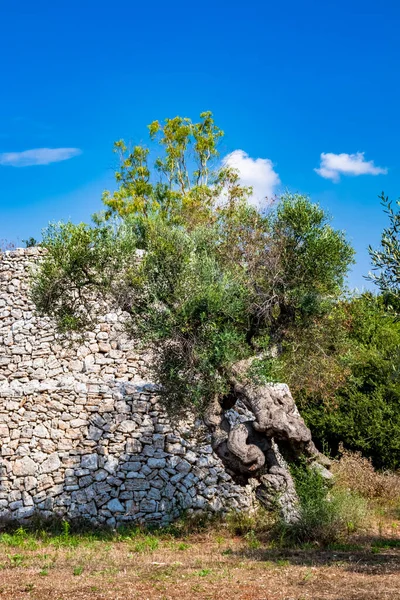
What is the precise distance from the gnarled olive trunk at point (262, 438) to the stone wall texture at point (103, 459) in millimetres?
1288

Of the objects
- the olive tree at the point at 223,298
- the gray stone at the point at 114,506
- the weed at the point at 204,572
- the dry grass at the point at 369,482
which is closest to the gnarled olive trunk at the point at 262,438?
the olive tree at the point at 223,298

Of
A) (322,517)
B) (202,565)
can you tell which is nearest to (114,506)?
(202,565)

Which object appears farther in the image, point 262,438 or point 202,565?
point 262,438

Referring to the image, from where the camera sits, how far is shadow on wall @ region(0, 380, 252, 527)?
15867 millimetres

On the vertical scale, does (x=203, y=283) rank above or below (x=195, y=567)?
above

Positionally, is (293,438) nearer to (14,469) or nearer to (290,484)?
(290,484)

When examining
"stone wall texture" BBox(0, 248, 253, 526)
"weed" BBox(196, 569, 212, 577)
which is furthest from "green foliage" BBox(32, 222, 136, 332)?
"weed" BBox(196, 569, 212, 577)

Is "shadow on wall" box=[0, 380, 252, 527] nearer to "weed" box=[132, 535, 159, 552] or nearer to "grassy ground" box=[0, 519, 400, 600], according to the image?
"grassy ground" box=[0, 519, 400, 600]

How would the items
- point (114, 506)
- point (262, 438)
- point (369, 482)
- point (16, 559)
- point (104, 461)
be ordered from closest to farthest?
point (16, 559) → point (262, 438) → point (114, 506) → point (104, 461) → point (369, 482)

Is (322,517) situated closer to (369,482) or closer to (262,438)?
(262,438)

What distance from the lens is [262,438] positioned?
1452 centimetres

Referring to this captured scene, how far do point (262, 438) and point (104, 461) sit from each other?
4161mm

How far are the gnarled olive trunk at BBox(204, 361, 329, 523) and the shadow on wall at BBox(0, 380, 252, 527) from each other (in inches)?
52.4

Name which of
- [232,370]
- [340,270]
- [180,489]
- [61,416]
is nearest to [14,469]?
[61,416]
